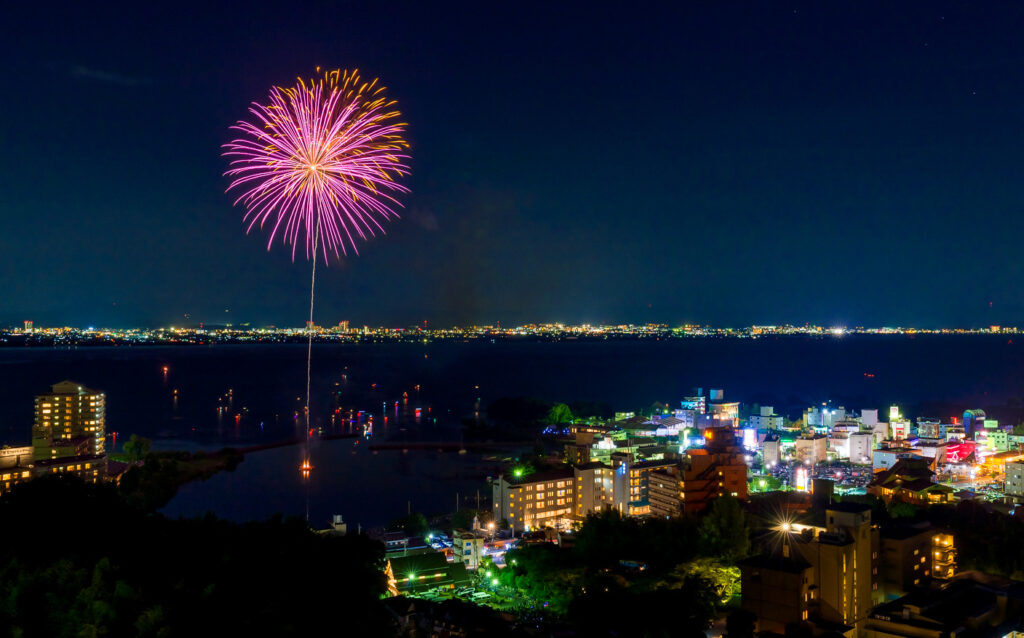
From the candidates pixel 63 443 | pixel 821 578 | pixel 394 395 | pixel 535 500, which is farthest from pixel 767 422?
pixel 63 443

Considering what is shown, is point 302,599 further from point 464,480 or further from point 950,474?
point 950,474

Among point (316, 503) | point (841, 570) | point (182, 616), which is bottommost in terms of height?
point (316, 503)

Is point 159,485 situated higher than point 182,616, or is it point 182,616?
point 182,616

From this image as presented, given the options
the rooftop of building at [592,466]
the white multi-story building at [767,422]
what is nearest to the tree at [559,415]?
the white multi-story building at [767,422]

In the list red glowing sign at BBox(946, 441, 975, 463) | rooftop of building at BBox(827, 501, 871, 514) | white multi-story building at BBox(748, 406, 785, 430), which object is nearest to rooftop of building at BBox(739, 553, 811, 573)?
rooftop of building at BBox(827, 501, 871, 514)

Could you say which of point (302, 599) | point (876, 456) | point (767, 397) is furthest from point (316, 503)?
point (767, 397)

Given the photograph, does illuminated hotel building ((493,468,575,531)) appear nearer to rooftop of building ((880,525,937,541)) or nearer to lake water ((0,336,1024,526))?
lake water ((0,336,1024,526))

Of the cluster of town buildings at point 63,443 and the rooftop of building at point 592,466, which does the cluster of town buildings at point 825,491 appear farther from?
the cluster of town buildings at point 63,443
